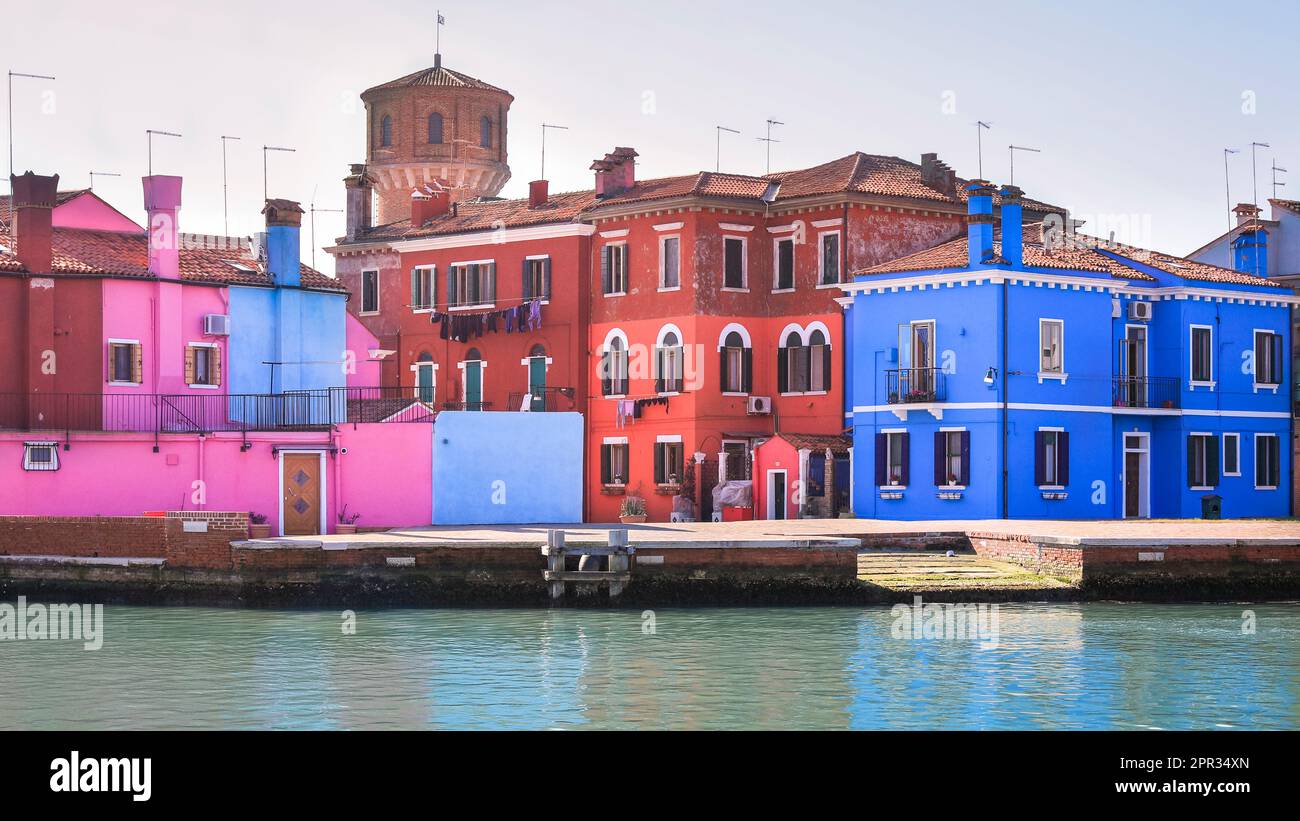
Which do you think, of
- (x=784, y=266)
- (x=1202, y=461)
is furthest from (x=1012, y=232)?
(x=784, y=266)

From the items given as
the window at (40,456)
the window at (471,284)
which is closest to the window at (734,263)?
the window at (471,284)

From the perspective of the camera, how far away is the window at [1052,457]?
137 ft

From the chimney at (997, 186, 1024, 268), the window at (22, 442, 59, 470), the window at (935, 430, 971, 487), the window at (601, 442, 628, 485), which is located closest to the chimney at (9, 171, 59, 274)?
the window at (22, 442, 59, 470)

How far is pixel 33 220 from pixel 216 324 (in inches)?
166

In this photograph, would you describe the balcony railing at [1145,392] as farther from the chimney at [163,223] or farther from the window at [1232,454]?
the chimney at [163,223]

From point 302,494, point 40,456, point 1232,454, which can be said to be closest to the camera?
point 40,456

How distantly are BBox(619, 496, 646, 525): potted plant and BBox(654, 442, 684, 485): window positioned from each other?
0.71m

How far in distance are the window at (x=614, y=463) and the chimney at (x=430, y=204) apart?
11088mm

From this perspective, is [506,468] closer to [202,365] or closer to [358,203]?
[202,365]

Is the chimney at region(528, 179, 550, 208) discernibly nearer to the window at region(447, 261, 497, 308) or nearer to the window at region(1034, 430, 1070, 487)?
the window at region(447, 261, 497, 308)

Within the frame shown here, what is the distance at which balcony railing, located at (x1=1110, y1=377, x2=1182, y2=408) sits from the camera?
43.9 m

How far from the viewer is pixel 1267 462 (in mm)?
46188
